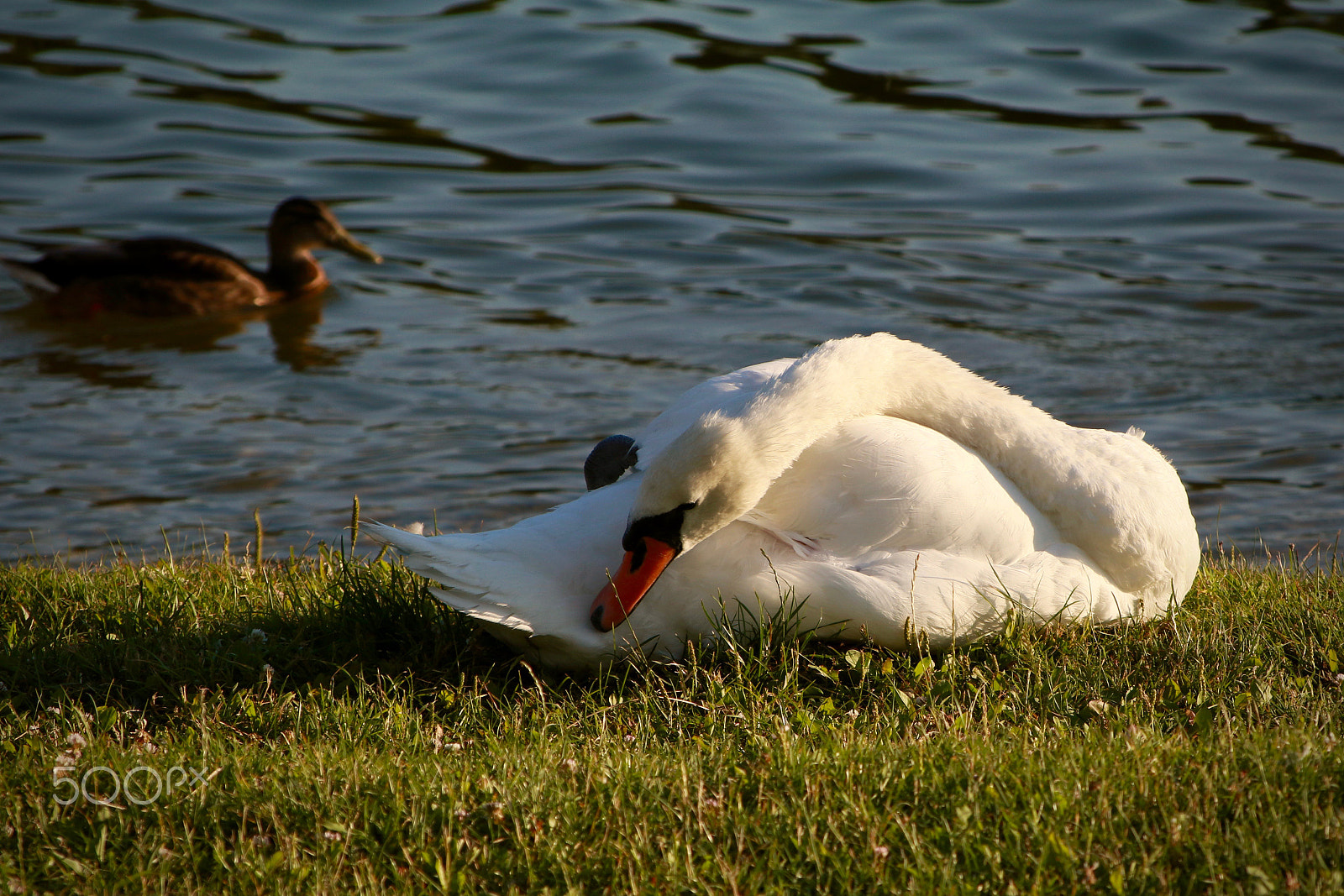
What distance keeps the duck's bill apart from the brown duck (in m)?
0.07

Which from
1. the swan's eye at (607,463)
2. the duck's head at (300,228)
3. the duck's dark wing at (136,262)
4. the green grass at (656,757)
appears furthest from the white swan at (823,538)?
the duck's head at (300,228)

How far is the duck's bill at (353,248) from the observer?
40.7ft

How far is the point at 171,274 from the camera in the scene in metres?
11.6

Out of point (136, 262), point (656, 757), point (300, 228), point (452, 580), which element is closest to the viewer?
point (656, 757)

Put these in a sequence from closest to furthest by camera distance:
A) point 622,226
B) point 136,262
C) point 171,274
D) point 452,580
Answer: point 452,580
point 136,262
point 171,274
point 622,226

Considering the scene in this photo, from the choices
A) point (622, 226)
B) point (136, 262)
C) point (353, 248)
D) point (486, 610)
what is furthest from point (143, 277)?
point (486, 610)

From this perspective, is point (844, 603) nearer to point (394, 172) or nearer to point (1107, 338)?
point (1107, 338)

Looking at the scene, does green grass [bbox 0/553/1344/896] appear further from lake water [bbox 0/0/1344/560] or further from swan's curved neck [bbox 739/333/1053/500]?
lake water [bbox 0/0/1344/560]

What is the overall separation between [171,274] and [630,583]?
8.72 m

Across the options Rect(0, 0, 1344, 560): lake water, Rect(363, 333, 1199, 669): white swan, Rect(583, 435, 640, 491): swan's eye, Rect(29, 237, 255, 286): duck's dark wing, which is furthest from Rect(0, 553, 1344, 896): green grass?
Rect(29, 237, 255, 286): duck's dark wing

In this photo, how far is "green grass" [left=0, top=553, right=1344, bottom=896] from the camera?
310 cm

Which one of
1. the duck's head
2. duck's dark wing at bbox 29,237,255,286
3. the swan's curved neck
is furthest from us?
the duck's head

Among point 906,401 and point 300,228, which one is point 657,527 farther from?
point 300,228

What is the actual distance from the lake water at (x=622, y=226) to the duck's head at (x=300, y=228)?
0.57 meters
